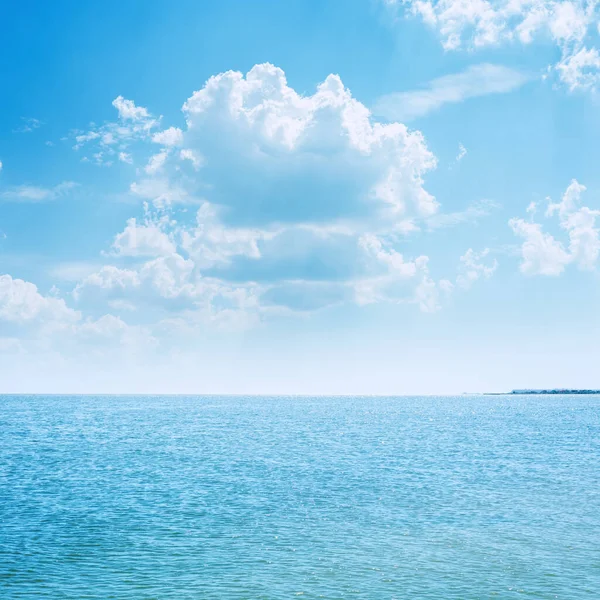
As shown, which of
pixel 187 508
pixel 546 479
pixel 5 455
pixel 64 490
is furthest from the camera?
pixel 5 455

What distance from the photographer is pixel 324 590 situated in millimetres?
28594

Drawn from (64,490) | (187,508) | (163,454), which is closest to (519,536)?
(187,508)

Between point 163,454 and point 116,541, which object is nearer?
point 116,541

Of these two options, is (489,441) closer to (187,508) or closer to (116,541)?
(187,508)

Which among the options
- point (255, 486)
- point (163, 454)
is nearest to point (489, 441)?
point (163, 454)

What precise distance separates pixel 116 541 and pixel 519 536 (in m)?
24.9

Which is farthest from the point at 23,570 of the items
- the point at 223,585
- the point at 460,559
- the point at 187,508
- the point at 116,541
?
the point at 460,559

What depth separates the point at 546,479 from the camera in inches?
2399

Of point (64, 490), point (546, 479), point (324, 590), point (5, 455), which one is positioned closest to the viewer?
point (324, 590)

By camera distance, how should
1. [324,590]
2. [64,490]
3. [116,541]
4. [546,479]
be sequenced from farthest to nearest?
1. [546,479]
2. [64,490]
3. [116,541]
4. [324,590]

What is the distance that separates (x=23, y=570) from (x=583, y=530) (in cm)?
3356

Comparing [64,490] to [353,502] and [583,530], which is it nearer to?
[353,502]

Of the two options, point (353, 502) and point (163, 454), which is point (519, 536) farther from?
point (163, 454)

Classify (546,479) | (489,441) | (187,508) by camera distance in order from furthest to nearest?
(489,441) < (546,479) < (187,508)
